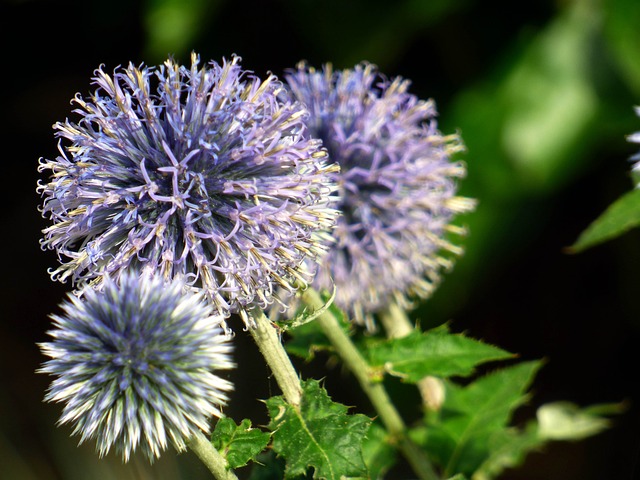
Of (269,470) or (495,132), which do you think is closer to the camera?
(269,470)

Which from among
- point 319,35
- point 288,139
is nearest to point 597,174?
point 319,35

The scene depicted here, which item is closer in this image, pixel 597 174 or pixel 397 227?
pixel 397 227

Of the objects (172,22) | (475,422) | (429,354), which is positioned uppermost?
(172,22)

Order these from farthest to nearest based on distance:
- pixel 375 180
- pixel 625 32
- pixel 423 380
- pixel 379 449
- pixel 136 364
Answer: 1. pixel 625 32
2. pixel 423 380
3. pixel 375 180
4. pixel 379 449
5. pixel 136 364

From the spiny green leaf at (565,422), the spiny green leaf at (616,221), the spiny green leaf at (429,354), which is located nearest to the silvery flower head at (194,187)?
the spiny green leaf at (429,354)

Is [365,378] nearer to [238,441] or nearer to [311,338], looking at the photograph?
[311,338]

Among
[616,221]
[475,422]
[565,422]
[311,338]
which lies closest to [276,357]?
[311,338]

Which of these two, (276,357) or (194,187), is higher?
(194,187)

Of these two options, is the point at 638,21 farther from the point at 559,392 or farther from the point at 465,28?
the point at 559,392
